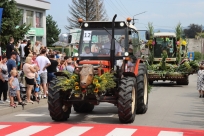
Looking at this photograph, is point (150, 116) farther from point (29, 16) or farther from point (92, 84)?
point (29, 16)

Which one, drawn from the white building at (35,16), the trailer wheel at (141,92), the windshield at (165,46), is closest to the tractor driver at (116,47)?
the trailer wheel at (141,92)

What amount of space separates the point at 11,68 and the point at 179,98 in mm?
7606

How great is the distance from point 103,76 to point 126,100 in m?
0.83

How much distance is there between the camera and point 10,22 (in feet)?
95.1

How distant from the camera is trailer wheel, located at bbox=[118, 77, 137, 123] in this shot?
11.5m

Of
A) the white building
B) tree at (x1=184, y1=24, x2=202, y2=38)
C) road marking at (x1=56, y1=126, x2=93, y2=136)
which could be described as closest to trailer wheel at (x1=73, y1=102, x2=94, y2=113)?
road marking at (x1=56, y1=126, x2=93, y2=136)

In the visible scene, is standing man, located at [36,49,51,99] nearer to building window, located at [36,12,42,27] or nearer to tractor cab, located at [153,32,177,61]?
tractor cab, located at [153,32,177,61]

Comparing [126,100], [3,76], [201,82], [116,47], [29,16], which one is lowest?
[201,82]

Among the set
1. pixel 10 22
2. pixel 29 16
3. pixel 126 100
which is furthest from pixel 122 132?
pixel 29 16

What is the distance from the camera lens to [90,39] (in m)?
13.3

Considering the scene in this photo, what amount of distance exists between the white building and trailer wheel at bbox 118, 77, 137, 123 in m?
38.5

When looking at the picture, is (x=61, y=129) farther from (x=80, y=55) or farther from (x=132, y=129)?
(x=80, y=55)

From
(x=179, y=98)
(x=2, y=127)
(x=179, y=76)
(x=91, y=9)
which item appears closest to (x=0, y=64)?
(x=2, y=127)

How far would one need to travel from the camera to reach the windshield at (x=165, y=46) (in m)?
30.4
